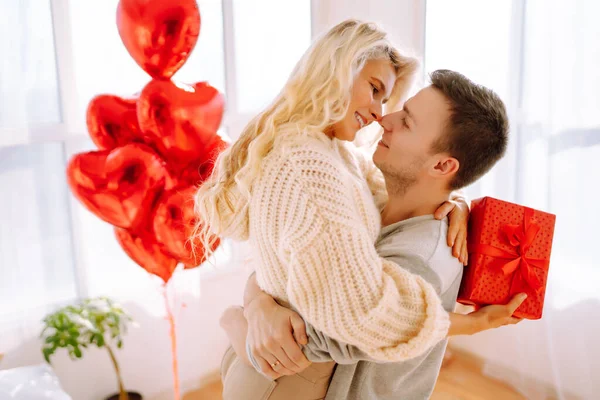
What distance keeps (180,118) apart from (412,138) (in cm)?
78

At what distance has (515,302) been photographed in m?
1.36

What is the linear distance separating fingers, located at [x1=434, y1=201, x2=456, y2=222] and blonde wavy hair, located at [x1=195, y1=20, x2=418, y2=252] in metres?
0.35

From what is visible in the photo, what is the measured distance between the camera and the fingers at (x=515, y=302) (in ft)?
4.45

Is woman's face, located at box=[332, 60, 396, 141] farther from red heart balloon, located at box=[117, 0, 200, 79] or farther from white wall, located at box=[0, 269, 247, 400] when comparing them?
white wall, located at box=[0, 269, 247, 400]

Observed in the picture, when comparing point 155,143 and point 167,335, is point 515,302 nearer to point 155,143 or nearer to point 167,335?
point 155,143

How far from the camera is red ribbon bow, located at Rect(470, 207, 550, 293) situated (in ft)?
4.44

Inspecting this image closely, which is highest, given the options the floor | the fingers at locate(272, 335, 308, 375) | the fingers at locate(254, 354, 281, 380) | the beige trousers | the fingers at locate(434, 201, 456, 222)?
the fingers at locate(434, 201, 456, 222)

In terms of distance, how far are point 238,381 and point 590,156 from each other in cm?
187

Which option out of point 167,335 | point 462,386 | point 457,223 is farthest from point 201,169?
point 462,386

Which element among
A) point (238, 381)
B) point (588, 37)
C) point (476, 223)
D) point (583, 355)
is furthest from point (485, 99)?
point (583, 355)

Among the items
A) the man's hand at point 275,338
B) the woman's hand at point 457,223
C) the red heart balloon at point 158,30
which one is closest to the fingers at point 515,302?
the woman's hand at point 457,223

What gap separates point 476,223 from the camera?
4.57 feet

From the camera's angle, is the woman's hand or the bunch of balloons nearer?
the woman's hand

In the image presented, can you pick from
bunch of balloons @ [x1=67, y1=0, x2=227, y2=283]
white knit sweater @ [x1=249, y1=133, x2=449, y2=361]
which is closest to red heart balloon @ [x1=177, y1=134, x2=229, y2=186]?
bunch of balloons @ [x1=67, y1=0, x2=227, y2=283]
